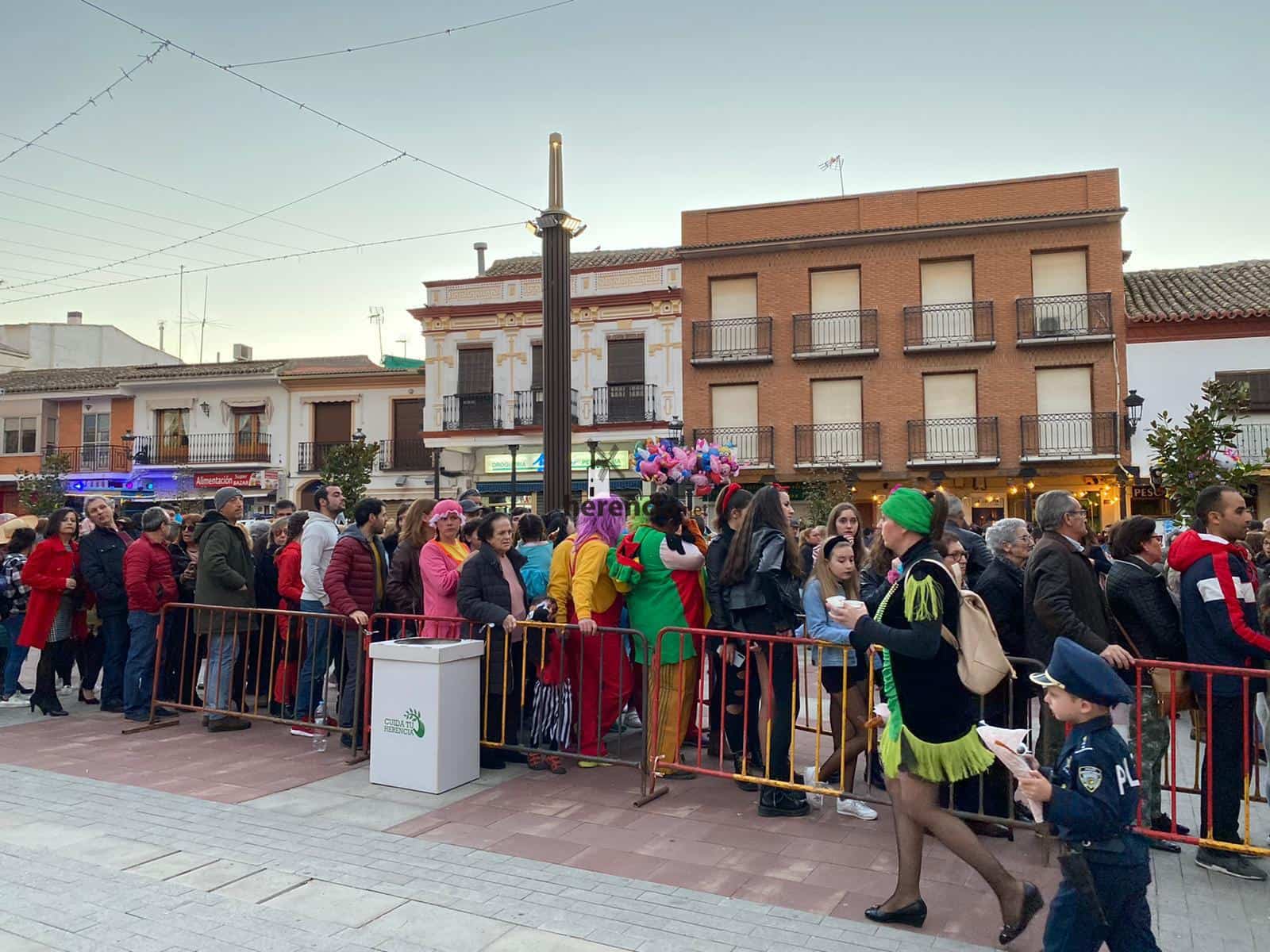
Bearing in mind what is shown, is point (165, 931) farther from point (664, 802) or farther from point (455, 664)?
point (664, 802)

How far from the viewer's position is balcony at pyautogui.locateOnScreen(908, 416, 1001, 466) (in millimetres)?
23172

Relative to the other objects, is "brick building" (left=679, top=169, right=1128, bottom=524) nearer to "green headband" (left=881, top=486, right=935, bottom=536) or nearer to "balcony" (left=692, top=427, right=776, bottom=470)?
"balcony" (left=692, top=427, right=776, bottom=470)

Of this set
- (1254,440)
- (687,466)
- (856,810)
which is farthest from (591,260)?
(856,810)

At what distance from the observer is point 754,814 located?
539cm

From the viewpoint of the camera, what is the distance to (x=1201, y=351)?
21.5 m

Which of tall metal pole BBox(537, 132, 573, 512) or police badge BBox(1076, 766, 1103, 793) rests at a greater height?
tall metal pole BBox(537, 132, 573, 512)

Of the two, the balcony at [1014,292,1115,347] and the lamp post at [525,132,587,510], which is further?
the balcony at [1014,292,1115,347]

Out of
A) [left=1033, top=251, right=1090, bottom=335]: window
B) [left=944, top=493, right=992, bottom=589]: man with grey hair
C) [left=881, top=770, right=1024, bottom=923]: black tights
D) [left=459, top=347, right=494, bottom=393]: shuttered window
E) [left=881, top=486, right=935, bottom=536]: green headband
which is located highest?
[left=1033, top=251, right=1090, bottom=335]: window

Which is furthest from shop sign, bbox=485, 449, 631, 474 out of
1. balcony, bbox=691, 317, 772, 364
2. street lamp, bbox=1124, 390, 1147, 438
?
street lamp, bbox=1124, 390, 1147, 438

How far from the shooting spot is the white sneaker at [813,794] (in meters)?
5.61

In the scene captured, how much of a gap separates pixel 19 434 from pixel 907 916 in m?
39.3

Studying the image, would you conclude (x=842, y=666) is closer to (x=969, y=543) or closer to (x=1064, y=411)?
(x=969, y=543)

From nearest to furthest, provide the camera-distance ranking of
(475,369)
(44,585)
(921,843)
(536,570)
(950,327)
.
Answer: (921,843), (536,570), (44,585), (950,327), (475,369)

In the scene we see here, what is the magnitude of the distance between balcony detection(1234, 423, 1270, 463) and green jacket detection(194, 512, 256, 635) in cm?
2138
